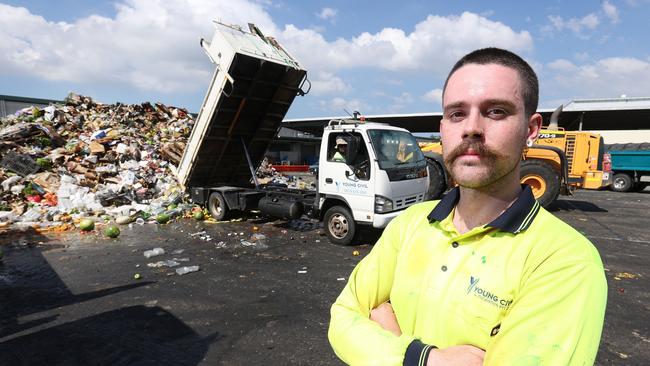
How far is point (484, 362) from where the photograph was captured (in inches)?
39.8

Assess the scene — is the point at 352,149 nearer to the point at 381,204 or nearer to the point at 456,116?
the point at 381,204

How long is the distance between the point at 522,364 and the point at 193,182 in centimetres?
900

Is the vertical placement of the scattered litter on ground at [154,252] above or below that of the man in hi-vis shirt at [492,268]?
below

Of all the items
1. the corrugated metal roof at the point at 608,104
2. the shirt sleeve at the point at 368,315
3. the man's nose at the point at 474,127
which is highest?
the corrugated metal roof at the point at 608,104

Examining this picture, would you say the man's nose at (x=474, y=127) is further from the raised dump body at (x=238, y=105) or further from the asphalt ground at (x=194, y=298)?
the raised dump body at (x=238, y=105)

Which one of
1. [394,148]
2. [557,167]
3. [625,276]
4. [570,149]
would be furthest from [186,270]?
[570,149]

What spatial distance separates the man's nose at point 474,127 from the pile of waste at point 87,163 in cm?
891

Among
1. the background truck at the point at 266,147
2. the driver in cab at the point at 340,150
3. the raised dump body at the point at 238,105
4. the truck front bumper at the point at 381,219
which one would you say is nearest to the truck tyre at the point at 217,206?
the background truck at the point at 266,147

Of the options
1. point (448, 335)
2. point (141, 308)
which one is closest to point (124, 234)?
point (141, 308)

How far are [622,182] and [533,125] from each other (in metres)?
19.9

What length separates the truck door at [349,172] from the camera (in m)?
6.10

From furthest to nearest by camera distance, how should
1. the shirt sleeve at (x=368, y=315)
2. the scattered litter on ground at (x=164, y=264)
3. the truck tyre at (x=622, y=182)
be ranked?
the truck tyre at (x=622, y=182)
the scattered litter on ground at (x=164, y=264)
the shirt sleeve at (x=368, y=315)

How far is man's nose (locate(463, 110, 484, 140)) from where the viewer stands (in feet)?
3.46

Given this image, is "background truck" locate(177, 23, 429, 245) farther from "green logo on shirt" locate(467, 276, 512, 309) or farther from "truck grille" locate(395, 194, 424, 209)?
"green logo on shirt" locate(467, 276, 512, 309)
